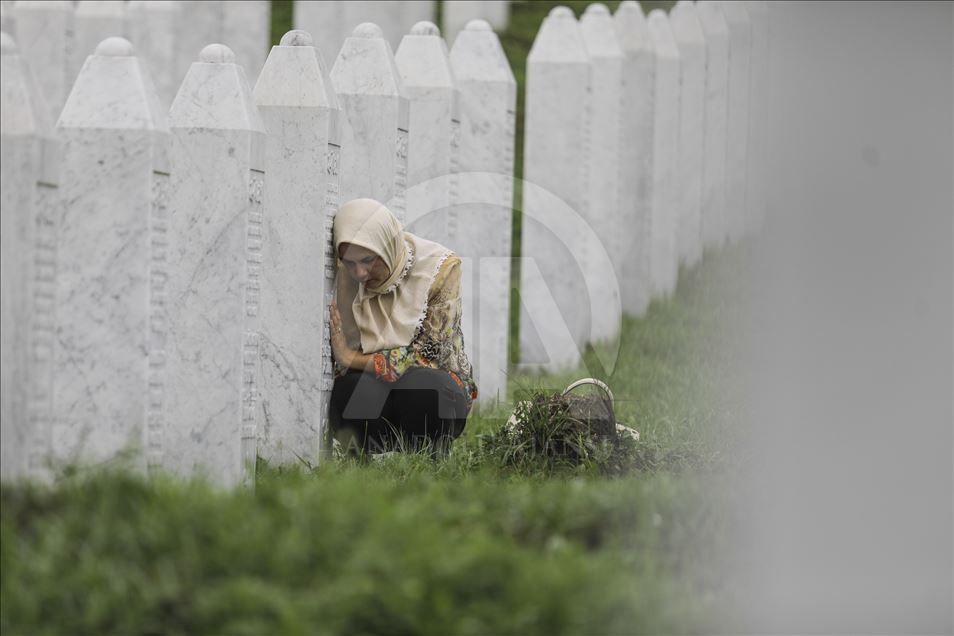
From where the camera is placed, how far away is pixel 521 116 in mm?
14648

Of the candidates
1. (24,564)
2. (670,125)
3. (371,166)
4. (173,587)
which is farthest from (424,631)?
(670,125)

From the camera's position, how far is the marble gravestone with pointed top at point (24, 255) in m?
4.25

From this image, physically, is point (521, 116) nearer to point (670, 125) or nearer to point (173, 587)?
point (670, 125)

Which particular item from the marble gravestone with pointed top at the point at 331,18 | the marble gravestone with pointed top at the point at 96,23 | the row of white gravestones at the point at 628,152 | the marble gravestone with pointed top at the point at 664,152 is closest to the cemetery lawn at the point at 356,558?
the row of white gravestones at the point at 628,152

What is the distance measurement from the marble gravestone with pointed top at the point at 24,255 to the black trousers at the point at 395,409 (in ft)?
6.58

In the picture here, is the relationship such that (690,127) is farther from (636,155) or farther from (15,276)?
(15,276)

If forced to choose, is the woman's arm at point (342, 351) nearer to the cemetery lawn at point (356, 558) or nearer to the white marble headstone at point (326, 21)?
the cemetery lawn at point (356, 558)

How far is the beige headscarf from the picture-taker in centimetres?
618

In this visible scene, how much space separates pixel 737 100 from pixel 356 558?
8.19 meters

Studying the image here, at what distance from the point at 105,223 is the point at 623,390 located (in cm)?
400

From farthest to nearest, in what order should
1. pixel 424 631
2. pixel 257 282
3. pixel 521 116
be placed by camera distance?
pixel 521 116, pixel 257 282, pixel 424 631

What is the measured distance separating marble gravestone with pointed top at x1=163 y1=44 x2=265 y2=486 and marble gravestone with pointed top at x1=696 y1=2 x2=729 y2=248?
5.83 metres

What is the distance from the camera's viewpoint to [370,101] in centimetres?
682

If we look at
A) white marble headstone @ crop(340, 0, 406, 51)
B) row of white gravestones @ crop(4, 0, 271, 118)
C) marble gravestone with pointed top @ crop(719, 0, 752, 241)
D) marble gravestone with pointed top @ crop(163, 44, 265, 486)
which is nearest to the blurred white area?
marble gravestone with pointed top @ crop(163, 44, 265, 486)
